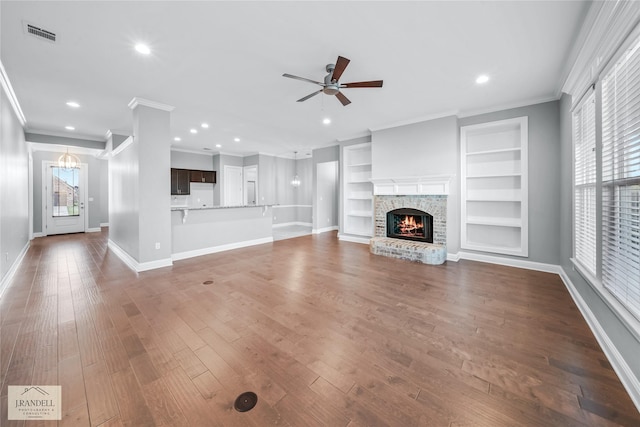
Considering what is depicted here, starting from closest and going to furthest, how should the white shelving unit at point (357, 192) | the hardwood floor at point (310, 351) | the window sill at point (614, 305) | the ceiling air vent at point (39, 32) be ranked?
1. the hardwood floor at point (310, 351)
2. the window sill at point (614, 305)
3. the ceiling air vent at point (39, 32)
4. the white shelving unit at point (357, 192)

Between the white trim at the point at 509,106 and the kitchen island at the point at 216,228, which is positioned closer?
the white trim at the point at 509,106

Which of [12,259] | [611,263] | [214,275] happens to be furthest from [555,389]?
[12,259]

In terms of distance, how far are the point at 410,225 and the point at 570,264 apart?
104 inches

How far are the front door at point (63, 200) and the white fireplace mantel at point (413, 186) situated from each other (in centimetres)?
965

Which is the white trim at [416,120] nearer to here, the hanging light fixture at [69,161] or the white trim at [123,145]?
the white trim at [123,145]

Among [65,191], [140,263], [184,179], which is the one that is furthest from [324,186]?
[65,191]

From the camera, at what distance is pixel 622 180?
184cm

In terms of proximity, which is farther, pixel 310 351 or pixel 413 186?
pixel 413 186

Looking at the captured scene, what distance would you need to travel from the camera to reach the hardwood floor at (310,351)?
4.76 feet

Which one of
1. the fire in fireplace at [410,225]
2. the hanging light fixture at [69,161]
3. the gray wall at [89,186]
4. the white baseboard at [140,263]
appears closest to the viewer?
the white baseboard at [140,263]

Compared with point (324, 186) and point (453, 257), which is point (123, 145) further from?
point (453, 257)

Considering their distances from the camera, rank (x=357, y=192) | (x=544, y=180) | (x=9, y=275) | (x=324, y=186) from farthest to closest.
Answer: (x=324, y=186)
(x=357, y=192)
(x=544, y=180)
(x=9, y=275)

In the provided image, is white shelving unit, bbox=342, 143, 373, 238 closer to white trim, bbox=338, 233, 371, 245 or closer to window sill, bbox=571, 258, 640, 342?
white trim, bbox=338, 233, 371, 245

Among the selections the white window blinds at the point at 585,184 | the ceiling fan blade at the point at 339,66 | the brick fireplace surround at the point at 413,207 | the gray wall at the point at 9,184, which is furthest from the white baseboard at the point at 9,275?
the white window blinds at the point at 585,184
